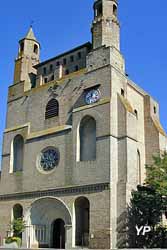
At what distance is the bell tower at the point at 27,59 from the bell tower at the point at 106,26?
387 inches

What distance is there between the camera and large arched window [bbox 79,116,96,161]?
32.5 metres

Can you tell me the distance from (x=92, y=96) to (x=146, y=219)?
1165 cm

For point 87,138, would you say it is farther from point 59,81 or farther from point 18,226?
point 18,226

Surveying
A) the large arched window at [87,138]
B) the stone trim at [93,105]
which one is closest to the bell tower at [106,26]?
the stone trim at [93,105]

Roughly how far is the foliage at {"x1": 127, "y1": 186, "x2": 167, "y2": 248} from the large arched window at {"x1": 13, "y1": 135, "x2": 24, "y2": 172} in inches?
533

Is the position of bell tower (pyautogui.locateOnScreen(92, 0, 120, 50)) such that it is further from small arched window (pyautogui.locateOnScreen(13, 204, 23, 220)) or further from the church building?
small arched window (pyautogui.locateOnScreen(13, 204, 23, 220))

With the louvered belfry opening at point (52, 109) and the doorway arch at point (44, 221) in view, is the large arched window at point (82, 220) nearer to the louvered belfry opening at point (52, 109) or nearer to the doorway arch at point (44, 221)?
the doorway arch at point (44, 221)

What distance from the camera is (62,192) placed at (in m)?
32.4

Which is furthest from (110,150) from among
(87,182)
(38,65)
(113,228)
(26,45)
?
(26,45)

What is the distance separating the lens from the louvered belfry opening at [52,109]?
36562 mm

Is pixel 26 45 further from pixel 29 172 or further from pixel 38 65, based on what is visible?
pixel 29 172
